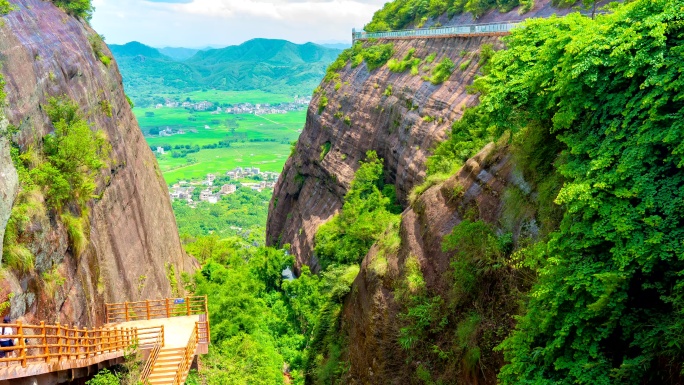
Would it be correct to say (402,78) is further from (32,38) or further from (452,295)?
(452,295)

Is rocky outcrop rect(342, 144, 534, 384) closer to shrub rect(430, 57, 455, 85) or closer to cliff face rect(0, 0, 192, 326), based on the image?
cliff face rect(0, 0, 192, 326)

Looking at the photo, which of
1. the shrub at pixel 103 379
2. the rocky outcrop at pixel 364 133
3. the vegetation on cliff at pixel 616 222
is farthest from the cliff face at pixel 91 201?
the rocky outcrop at pixel 364 133

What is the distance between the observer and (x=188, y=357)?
1848cm

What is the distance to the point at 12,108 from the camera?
17.9 metres

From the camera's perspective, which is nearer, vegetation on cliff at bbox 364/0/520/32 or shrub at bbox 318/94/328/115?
vegetation on cliff at bbox 364/0/520/32

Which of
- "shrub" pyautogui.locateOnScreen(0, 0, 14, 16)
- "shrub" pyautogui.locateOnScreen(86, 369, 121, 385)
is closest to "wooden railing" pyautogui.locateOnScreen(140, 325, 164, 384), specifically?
"shrub" pyautogui.locateOnScreen(86, 369, 121, 385)

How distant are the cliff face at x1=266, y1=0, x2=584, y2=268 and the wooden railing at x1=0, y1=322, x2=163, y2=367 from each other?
2221cm

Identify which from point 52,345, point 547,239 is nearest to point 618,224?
point 547,239

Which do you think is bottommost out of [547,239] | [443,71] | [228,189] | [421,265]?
[228,189]

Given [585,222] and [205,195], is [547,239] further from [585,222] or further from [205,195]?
[205,195]

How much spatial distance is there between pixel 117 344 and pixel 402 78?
3152cm

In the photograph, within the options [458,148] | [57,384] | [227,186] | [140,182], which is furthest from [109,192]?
[227,186]

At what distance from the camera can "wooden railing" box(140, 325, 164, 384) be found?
640 inches

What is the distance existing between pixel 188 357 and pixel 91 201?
27.0ft
